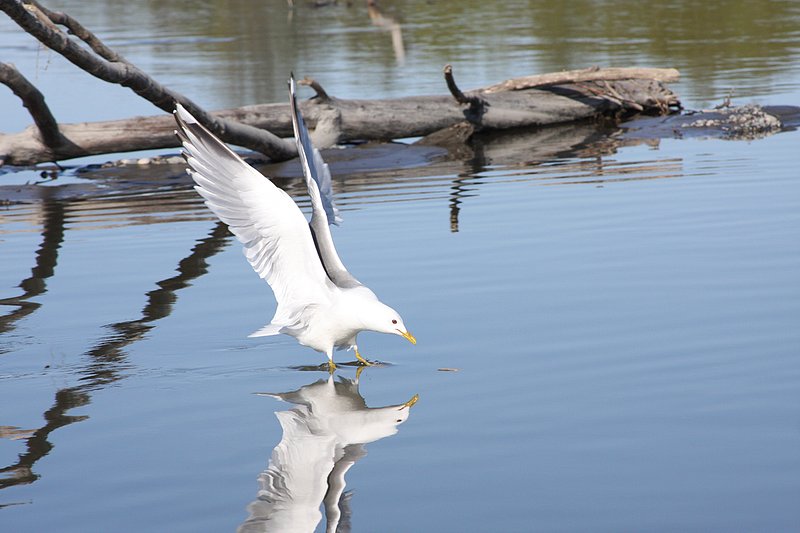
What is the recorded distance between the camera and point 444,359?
7.09m

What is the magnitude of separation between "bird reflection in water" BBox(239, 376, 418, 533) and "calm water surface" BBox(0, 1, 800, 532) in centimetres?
2

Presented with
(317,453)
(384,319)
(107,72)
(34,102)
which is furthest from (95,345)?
(34,102)

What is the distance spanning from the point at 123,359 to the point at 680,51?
19.9 m

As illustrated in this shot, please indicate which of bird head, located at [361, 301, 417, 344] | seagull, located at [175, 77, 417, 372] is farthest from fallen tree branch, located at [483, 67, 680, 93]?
bird head, located at [361, 301, 417, 344]

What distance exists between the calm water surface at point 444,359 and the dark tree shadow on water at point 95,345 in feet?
0.08

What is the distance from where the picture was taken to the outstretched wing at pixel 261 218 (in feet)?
22.2

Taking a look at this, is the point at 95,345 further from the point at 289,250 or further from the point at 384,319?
the point at 384,319

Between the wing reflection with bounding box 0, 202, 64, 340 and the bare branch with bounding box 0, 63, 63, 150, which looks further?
the bare branch with bounding box 0, 63, 63, 150

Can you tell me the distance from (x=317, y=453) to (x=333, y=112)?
34.6ft

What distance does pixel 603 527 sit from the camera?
4738 millimetres

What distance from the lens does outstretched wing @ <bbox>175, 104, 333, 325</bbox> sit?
6781 mm

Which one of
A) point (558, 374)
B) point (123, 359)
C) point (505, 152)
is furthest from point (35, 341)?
point (505, 152)

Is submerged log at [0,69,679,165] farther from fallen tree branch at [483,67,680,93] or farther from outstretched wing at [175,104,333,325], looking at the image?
outstretched wing at [175,104,333,325]

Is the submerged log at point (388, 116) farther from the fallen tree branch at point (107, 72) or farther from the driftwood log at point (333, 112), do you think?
the fallen tree branch at point (107, 72)
